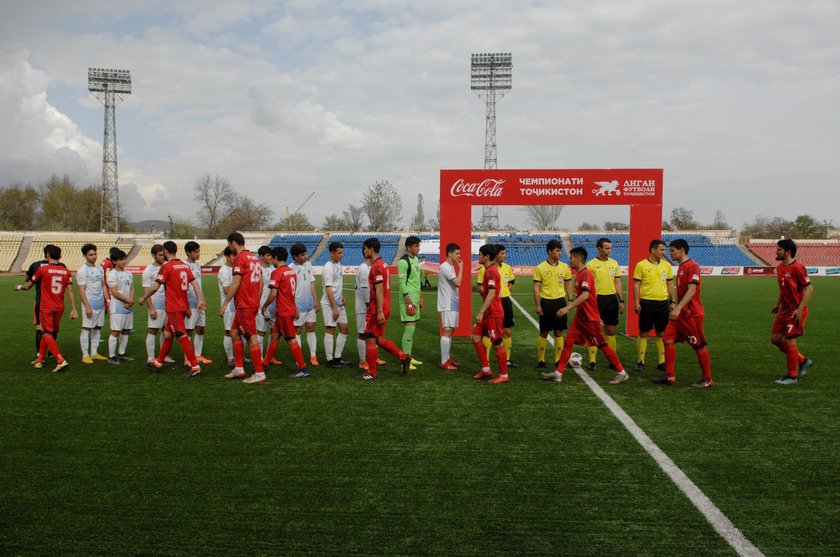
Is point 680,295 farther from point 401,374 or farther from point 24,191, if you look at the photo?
point 24,191

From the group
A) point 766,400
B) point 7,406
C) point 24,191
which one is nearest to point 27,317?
point 7,406

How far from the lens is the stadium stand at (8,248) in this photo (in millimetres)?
42031

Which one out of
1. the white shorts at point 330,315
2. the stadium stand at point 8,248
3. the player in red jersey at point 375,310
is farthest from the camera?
the stadium stand at point 8,248

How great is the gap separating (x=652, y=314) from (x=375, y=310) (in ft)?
13.7

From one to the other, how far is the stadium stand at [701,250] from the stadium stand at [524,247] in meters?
2.45

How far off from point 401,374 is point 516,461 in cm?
335

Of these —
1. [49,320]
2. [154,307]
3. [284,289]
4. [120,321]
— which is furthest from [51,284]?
[284,289]

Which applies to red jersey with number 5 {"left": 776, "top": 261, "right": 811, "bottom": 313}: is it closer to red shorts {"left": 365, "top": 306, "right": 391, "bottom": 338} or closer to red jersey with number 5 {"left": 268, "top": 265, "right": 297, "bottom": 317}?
red shorts {"left": 365, "top": 306, "right": 391, "bottom": 338}

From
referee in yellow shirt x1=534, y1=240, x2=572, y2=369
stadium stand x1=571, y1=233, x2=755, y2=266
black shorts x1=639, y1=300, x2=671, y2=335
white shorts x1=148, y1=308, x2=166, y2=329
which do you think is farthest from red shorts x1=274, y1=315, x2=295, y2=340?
stadium stand x1=571, y1=233, x2=755, y2=266

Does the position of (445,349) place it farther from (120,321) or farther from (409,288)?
(120,321)

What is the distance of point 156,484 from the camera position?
12.6ft

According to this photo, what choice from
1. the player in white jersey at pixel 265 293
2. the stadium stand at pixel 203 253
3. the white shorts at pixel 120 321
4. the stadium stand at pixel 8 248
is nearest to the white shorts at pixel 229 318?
the player in white jersey at pixel 265 293

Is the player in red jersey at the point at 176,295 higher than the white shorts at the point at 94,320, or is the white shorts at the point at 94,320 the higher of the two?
the player in red jersey at the point at 176,295

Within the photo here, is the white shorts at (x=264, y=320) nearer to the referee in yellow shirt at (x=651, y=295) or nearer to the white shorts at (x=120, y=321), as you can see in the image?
the white shorts at (x=120, y=321)
